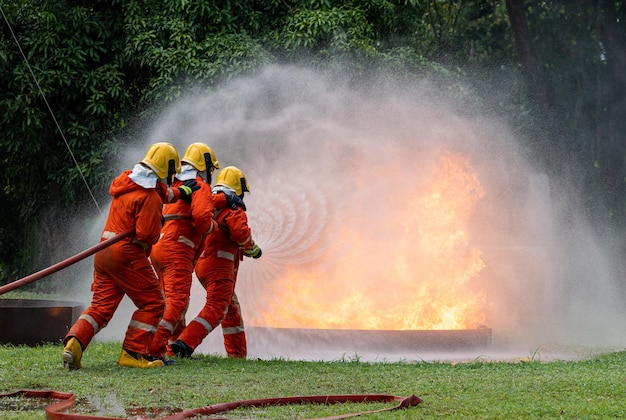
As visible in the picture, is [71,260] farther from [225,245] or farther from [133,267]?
[225,245]

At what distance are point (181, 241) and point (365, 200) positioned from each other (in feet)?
16.8

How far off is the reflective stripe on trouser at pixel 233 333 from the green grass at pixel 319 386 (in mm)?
622

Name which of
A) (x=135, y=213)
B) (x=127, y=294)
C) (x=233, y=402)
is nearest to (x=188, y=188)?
(x=135, y=213)

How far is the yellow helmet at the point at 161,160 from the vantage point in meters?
8.02

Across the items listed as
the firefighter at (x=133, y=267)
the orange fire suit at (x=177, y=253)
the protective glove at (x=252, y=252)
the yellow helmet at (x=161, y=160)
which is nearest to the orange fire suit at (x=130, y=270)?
the firefighter at (x=133, y=267)

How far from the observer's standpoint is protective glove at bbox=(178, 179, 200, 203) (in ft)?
27.9

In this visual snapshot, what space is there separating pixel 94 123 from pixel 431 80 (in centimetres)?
616

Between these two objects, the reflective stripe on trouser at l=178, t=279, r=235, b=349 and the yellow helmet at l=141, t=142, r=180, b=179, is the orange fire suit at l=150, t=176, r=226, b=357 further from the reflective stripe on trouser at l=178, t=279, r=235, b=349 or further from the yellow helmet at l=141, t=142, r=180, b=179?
the yellow helmet at l=141, t=142, r=180, b=179

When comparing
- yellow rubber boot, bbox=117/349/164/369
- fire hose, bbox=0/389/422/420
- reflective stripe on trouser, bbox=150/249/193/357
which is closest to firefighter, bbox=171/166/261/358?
reflective stripe on trouser, bbox=150/249/193/357

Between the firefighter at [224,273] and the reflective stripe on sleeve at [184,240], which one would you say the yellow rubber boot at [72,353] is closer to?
the firefighter at [224,273]

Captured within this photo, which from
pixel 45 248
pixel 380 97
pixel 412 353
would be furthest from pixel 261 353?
pixel 45 248

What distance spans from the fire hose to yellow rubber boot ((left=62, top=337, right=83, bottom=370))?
115 centimetres

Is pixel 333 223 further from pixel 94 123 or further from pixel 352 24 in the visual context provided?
pixel 94 123

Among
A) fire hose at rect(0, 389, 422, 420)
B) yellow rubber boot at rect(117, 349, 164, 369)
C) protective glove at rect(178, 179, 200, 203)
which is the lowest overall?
fire hose at rect(0, 389, 422, 420)
